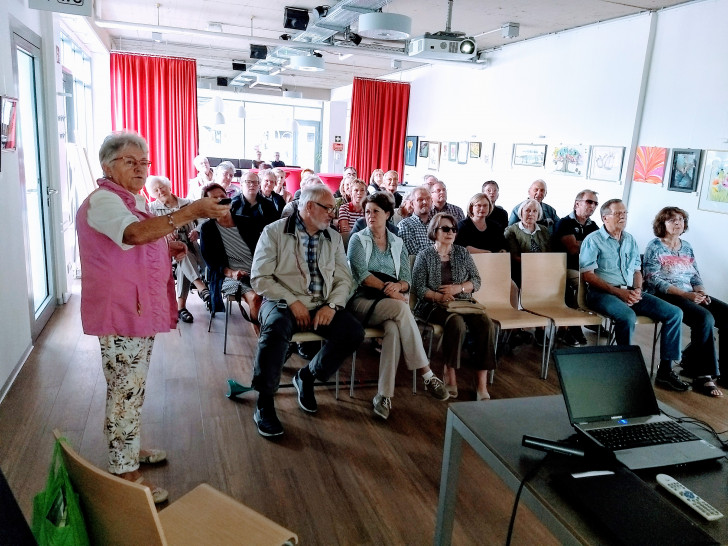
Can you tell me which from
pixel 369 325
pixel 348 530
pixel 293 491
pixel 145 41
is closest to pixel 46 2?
pixel 369 325

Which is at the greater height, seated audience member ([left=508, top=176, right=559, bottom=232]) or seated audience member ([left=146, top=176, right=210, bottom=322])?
seated audience member ([left=508, top=176, right=559, bottom=232])

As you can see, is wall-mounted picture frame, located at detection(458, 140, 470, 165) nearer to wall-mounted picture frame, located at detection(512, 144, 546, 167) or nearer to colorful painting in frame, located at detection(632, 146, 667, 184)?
wall-mounted picture frame, located at detection(512, 144, 546, 167)

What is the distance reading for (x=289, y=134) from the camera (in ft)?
57.4

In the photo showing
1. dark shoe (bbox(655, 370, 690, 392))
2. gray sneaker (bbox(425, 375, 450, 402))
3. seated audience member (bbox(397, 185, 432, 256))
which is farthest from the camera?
seated audience member (bbox(397, 185, 432, 256))

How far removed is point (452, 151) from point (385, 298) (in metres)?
6.73

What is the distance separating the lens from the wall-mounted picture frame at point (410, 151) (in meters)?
11.2

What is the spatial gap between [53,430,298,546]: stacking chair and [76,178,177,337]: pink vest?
0.80 m

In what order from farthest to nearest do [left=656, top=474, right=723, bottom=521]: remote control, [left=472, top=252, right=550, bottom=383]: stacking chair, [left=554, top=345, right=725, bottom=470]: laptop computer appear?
[left=472, top=252, right=550, bottom=383]: stacking chair, [left=554, top=345, right=725, bottom=470]: laptop computer, [left=656, top=474, right=723, bottom=521]: remote control

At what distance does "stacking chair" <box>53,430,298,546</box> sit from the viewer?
104 cm

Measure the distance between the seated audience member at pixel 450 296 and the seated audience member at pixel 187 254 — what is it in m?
1.85

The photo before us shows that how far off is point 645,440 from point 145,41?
34.9 feet

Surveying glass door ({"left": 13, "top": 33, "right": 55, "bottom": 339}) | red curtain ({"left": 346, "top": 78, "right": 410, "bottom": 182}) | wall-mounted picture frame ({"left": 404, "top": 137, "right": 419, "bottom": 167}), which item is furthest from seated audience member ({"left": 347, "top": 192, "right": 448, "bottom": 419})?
red curtain ({"left": 346, "top": 78, "right": 410, "bottom": 182})

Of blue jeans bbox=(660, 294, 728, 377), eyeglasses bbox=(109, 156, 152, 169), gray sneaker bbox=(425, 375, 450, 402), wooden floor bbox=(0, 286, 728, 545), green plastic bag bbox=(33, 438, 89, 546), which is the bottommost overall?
wooden floor bbox=(0, 286, 728, 545)

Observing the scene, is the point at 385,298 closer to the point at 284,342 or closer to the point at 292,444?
the point at 284,342
